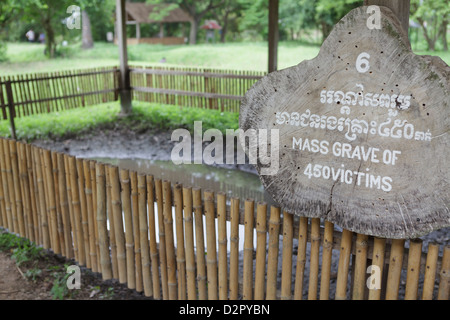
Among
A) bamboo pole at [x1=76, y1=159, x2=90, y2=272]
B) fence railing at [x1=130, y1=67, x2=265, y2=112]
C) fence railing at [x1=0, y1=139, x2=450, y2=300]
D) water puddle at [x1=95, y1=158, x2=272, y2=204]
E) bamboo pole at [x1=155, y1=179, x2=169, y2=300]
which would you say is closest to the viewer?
→ fence railing at [x1=0, y1=139, x2=450, y2=300]

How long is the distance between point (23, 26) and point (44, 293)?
122 ft

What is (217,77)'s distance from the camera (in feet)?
37.3

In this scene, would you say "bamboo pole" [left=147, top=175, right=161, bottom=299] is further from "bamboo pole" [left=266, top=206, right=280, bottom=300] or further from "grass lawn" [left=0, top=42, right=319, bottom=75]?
"grass lawn" [left=0, top=42, right=319, bottom=75]

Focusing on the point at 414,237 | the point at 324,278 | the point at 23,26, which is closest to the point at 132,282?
the point at 324,278

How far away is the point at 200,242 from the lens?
3.59 metres

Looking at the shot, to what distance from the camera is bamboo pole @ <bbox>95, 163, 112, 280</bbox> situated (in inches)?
158

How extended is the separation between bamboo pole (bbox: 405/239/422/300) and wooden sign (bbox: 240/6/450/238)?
18 centimetres

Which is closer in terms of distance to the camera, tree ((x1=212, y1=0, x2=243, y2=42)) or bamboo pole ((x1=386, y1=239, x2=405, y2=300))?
bamboo pole ((x1=386, y1=239, x2=405, y2=300))

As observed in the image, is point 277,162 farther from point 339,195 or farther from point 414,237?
point 414,237

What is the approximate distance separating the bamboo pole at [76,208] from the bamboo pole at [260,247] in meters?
1.83

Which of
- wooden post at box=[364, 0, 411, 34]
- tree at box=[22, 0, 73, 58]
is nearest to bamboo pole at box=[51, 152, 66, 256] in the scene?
wooden post at box=[364, 0, 411, 34]

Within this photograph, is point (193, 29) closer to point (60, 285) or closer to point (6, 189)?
point (6, 189)

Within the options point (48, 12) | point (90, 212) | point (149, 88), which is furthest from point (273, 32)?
point (48, 12)

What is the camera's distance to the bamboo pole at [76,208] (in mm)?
4227
